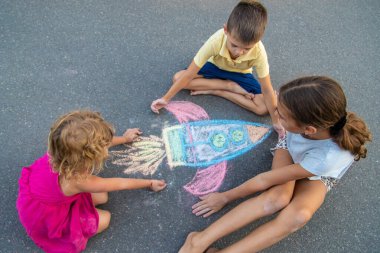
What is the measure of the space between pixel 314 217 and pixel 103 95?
1.60 metres

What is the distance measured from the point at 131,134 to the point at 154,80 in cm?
52

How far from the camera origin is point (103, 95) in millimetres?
2377

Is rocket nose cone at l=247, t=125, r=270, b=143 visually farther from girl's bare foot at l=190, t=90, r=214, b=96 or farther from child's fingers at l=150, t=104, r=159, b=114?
child's fingers at l=150, t=104, r=159, b=114

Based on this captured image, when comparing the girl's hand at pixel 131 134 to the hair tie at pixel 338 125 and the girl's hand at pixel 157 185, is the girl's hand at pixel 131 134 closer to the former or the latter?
the girl's hand at pixel 157 185

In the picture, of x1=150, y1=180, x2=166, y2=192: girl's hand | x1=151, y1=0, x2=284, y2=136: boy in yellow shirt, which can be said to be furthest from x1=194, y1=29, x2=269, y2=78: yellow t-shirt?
x1=150, y1=180, x2=166, y2=192: girl's hand

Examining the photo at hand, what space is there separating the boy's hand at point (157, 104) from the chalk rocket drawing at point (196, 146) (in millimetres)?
83

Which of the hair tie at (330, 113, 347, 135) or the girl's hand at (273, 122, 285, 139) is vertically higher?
the hair tie at (330, 113, 347, 135)

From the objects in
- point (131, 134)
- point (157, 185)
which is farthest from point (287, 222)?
point (131, 134)

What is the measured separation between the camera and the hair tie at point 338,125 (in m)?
1.58

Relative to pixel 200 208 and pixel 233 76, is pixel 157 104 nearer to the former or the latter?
pixel 233 76

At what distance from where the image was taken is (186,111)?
239 centimetres

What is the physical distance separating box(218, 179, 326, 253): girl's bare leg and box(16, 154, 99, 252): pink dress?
742mm

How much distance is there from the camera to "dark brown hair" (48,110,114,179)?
1481 mm

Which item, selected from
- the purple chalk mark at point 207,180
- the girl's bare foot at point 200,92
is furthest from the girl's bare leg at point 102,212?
the girl's bare foot at point 200,92
